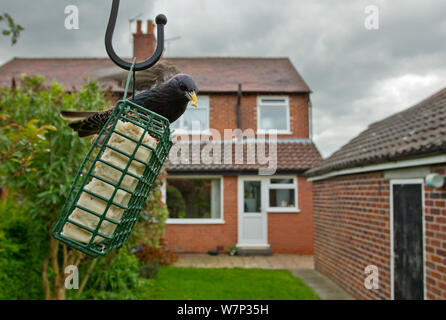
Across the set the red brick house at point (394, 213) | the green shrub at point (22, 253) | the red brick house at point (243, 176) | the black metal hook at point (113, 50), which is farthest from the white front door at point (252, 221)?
the black metal hook at point (113, 50)

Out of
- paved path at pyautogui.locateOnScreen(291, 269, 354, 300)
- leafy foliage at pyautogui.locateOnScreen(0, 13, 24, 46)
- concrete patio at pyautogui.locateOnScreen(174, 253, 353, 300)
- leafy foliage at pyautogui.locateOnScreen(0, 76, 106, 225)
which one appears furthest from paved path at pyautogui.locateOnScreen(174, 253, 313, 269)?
leafy foliage at pyautogui.locateOnScreen(0, 13, 24, 46)

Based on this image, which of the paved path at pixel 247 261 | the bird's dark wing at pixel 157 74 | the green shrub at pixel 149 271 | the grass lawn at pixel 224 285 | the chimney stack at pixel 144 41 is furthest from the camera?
the chimney stack at pixel 144 41

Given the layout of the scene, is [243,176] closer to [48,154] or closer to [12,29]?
[48,154]

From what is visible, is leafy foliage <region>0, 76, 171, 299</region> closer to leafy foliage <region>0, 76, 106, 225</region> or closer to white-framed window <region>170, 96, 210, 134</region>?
leafy foliage <region>0, 76, 106, 225</region>

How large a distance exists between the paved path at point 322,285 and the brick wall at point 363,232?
0.52 feet

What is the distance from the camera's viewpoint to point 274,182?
1305 centimetres

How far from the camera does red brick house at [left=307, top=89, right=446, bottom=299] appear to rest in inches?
179

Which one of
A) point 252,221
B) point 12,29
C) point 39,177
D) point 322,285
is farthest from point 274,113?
point 12,29

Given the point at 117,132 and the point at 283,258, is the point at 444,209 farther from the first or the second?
the point at 283,258

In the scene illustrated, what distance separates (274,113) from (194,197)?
13.7ft

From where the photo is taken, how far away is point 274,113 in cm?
1335

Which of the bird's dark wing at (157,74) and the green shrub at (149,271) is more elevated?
the bird's dark wing at (157,74)

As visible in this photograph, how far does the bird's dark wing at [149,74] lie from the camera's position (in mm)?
1883

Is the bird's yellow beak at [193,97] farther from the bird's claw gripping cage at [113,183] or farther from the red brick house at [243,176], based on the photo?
the red brick house at [243,176]
